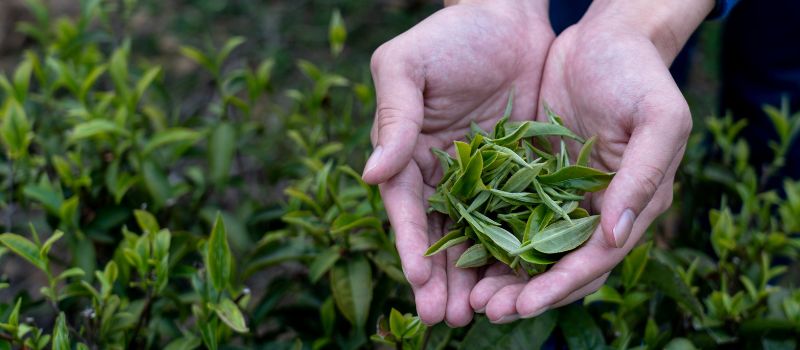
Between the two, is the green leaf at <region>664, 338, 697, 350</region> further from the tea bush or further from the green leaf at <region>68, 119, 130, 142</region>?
the green leaf at <region>68, 119, 130, 142</region>

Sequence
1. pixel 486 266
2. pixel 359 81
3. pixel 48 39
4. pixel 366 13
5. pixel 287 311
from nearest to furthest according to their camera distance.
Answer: pixel 486 266
pixel 287 311
pixel 48 39
pixel 359 81
pixel 366 13

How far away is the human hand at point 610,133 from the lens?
124 centimetres

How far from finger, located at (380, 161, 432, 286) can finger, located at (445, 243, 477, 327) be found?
6 cm

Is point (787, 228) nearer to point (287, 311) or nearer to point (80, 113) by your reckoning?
point (287, 311)

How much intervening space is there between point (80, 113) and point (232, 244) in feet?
1.45

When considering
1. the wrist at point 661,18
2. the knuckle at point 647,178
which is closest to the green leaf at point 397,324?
the knuckle at point 647,178

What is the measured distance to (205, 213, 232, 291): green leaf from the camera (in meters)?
1.33

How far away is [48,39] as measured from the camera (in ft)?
7.41

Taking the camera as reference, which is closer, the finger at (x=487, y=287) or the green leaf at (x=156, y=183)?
the finger at (x=487, y=287)

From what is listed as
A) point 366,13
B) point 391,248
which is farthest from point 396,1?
point 391,248

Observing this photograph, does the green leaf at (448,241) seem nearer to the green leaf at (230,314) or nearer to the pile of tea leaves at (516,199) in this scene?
the pile of tea leaves at (516,199)

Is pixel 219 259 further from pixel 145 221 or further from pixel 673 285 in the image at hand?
pixel 673 285

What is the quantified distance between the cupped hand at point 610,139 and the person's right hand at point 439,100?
6 centimetres

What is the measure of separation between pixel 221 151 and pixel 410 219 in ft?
2.13
